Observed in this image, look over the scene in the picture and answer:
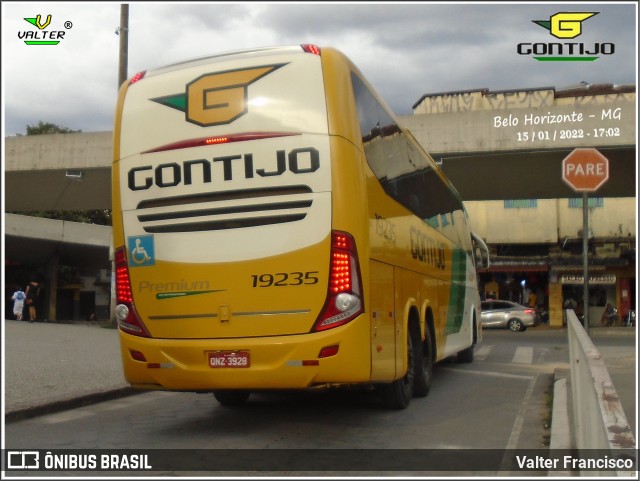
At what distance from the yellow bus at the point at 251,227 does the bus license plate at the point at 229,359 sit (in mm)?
14

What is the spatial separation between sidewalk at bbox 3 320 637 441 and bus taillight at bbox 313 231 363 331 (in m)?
2.89

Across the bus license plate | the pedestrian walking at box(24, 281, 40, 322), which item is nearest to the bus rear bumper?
the bus license plate

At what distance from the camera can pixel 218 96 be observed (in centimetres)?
760

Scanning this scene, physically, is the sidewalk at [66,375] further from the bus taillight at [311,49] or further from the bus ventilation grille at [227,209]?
the bus taillight at [311,49]

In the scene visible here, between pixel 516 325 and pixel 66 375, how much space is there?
25084mm

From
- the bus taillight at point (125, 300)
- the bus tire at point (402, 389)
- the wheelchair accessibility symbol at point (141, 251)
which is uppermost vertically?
the wheelchair accessibility symbol at point (141, 251)

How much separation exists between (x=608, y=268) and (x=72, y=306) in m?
29.9

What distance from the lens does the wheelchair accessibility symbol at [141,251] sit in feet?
25.3

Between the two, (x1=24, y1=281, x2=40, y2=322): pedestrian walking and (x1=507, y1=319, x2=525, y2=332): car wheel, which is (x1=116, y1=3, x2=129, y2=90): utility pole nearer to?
(x1=24, y1=281, x2=40, y2=322): pedestrian walking

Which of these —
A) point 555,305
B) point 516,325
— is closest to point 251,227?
point 516,325

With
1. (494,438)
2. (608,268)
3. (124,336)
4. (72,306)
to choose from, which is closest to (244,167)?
(124,336)

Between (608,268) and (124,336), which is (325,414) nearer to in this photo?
(124,336)

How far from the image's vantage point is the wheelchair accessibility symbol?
771 centimetres

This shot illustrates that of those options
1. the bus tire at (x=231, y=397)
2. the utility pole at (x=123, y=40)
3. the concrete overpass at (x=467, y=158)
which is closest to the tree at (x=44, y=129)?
the concrete overpass at (x=467, y=158)
